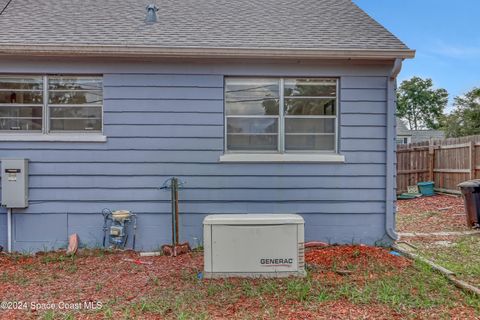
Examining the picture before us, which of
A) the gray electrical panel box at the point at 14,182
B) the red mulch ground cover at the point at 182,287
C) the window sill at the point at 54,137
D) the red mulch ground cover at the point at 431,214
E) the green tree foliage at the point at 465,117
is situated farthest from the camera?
the green tree foliage at the point at 465,117

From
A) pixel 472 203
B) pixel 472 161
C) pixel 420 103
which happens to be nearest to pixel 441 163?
pixel 472 161

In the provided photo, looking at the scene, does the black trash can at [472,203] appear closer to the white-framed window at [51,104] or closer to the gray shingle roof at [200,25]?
the gray shingle roof at [200,25]

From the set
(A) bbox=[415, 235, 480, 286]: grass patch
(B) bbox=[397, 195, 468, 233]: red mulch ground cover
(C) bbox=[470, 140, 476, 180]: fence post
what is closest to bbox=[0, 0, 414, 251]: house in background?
(A) bbox=[415, 235, 480, 286]: grass patch

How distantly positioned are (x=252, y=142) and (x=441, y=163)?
9.58 metres

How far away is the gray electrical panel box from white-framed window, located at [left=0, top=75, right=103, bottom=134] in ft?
1.81

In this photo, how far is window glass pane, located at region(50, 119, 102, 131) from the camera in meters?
5.29

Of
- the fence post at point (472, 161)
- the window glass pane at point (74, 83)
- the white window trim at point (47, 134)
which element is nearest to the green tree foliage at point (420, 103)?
the fence post at point (472, 161)

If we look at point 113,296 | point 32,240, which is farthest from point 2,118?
point 113,296

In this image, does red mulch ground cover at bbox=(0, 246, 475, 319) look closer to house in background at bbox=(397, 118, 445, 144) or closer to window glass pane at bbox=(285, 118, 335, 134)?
window glass pane at bbox=(285, 118, 335, 134)

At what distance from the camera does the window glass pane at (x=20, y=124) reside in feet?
17.3

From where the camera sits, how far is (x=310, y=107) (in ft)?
17.8

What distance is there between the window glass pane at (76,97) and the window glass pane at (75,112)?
0.33ft

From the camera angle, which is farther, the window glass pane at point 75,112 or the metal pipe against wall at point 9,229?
the window glass pane at point 75,112

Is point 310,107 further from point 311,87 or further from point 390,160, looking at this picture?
point 390,160
